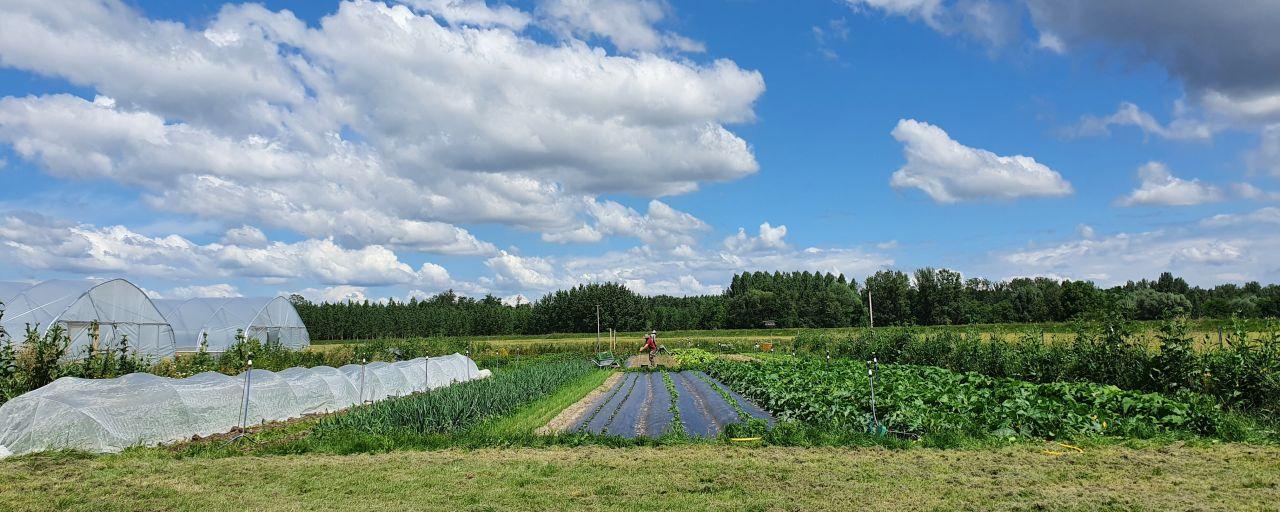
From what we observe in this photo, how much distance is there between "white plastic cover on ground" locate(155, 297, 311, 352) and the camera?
35.2m

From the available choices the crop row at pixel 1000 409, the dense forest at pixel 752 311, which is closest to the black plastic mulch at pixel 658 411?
the crop row at pixel 1000 409

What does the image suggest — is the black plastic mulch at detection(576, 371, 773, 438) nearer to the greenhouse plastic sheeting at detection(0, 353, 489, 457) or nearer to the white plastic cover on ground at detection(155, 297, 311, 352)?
the greenhouse plastic sheeting at detection(0, 353, 489, 457)

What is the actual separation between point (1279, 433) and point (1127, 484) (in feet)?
15.2

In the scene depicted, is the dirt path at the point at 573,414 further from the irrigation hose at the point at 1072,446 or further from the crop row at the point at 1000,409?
the irrigation hose at the point at 1072,446

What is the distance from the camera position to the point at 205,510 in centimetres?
754

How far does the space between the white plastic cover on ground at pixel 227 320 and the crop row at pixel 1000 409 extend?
30350 mm

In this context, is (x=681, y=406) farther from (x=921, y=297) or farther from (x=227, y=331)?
(x=921, y=297)

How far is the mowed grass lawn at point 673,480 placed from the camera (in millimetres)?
7473

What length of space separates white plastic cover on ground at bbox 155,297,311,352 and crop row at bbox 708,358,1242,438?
99.6 feet

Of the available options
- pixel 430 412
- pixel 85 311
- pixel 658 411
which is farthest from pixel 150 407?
pixel 85 311

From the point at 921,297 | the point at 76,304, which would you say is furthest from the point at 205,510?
the point at 921,297

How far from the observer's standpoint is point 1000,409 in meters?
11.7

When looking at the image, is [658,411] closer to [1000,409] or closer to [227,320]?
[1000,409]

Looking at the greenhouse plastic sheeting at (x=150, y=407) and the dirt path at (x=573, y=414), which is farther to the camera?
the dirt path at (x=573, y=414)
